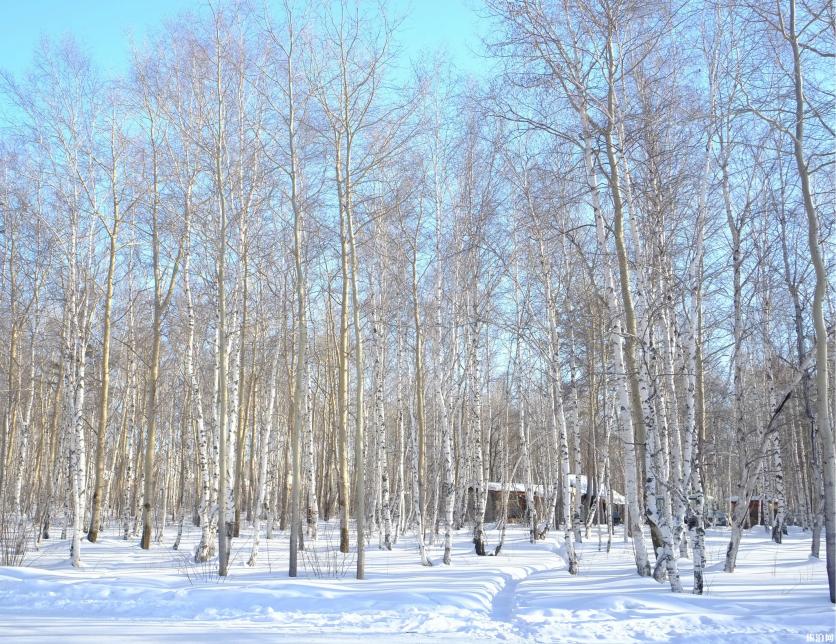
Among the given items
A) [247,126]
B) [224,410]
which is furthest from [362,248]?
[224,410]

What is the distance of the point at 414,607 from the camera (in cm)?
773

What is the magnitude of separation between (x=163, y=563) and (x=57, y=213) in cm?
847

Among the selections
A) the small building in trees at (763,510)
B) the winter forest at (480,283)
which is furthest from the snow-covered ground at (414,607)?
the small building in trees at (763,510)

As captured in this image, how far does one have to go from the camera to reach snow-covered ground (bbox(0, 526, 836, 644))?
6566 mm

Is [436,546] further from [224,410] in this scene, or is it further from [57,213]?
[57,213]

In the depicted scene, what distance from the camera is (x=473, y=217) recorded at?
46.0 feet

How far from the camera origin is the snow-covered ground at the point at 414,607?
6.57 metres

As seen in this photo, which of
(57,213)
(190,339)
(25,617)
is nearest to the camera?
(25,617)

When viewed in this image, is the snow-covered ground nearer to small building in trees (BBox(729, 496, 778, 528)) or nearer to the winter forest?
the winter forest

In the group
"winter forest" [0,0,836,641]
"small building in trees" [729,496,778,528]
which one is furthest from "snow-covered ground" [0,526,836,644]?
"small building in trees" [729,496,778,528]

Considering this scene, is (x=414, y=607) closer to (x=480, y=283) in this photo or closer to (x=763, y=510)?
(x=480, y=283)

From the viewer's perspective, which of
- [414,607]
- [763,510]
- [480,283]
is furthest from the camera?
[763,510]

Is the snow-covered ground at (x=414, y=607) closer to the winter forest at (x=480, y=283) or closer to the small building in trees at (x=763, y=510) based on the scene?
the winter forest at (x=480, y=283)

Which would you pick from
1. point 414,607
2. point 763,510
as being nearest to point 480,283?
point 414,607
